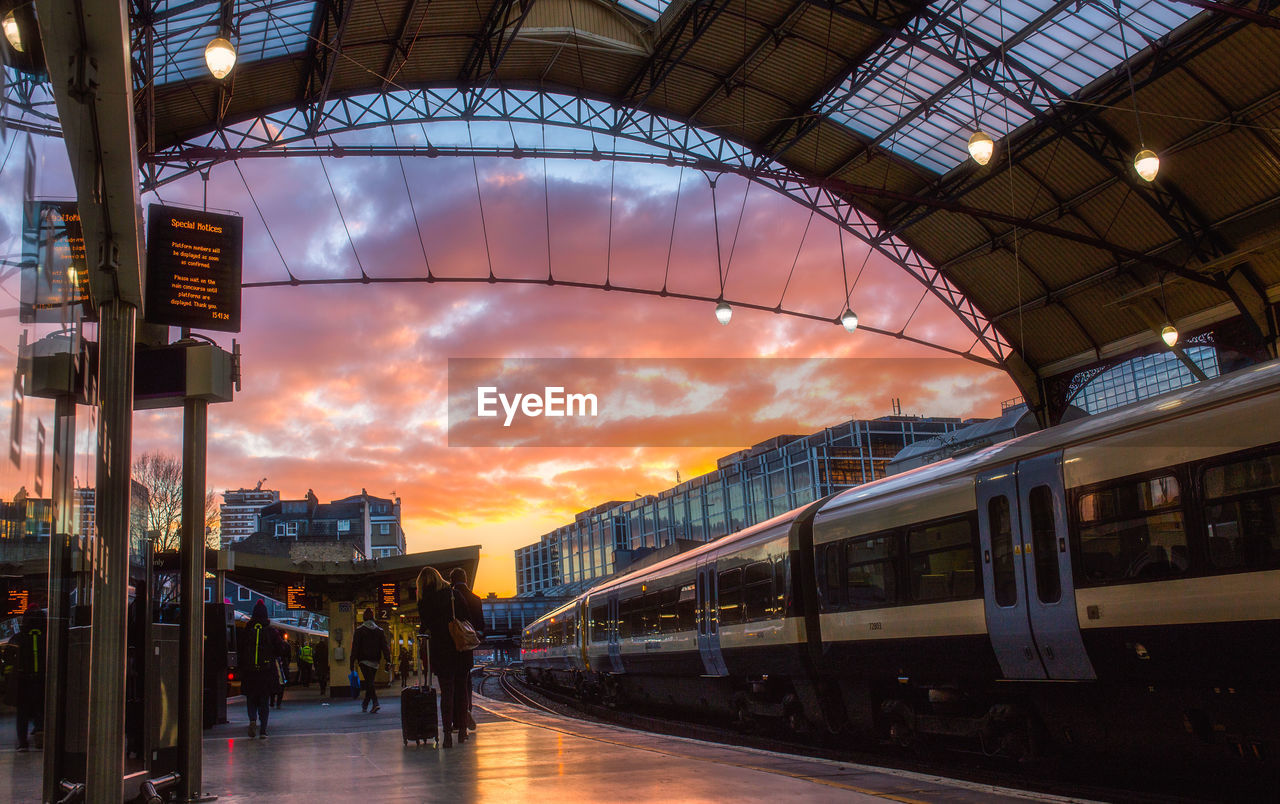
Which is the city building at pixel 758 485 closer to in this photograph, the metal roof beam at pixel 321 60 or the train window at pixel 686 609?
the train window at pixel 686 609

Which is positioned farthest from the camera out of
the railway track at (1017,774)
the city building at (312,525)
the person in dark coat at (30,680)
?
the city building at (312,525)

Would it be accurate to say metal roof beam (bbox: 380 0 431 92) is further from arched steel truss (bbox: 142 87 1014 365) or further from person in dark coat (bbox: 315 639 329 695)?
person in dark coat (bbox: 315 639 329 695)

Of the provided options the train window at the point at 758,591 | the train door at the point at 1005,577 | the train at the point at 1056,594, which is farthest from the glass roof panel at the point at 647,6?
the train door at the point at 1005,577

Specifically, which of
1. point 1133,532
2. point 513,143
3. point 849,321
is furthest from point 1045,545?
point 513,143

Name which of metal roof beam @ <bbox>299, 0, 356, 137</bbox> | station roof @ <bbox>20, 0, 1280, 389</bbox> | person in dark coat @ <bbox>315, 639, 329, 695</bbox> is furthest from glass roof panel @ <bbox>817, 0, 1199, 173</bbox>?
person in dark coat @ <bbox>315, 639, 329, 695</bbox>

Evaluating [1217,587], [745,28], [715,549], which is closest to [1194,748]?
[1217,587]

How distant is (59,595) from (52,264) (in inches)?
60.6

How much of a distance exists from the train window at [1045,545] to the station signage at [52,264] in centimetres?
711

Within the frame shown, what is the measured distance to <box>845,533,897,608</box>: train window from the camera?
33.5 ft

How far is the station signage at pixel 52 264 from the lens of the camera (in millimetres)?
2676

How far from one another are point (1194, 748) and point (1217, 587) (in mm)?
1219

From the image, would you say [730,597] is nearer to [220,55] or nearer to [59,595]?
[220,55]

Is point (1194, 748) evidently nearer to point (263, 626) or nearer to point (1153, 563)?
point (1153, 563)

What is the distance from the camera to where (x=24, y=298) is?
103 inches
